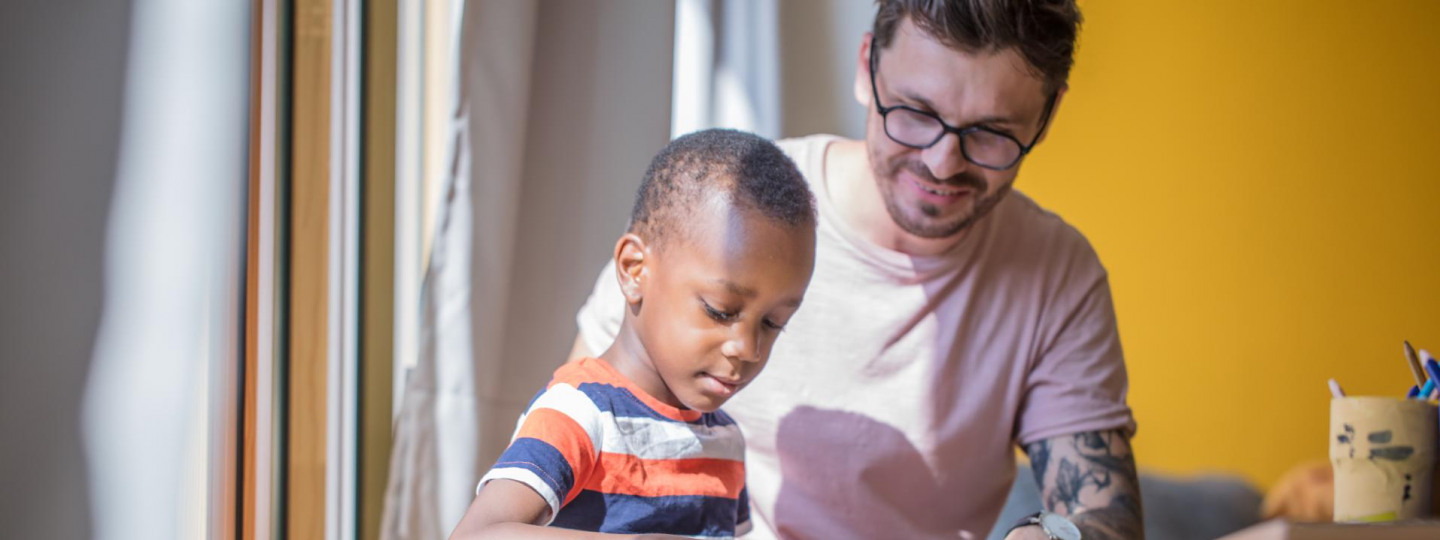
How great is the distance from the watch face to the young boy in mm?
255

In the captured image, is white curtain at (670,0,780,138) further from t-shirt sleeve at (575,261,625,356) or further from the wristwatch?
the wristwatch

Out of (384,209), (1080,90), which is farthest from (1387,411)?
(384,209)

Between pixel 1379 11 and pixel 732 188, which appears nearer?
pixel 732 188

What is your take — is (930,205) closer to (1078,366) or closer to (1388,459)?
(1078,366)

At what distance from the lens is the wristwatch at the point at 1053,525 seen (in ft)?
2.89

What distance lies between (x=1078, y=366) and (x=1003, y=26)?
331mm

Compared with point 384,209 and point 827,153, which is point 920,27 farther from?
point 384,209

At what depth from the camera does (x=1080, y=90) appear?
1.21 metres

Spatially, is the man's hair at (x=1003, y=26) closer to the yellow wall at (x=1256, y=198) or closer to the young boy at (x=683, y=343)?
the yellow wall at (x=1256, y=198)

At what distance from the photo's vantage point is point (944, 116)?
100 cm

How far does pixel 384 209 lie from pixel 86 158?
36cm

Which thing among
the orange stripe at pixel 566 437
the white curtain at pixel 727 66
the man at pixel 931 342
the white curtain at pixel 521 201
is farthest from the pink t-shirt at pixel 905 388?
the orange stripe at pixel 566 437

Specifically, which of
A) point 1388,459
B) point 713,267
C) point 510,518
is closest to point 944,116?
point 713,267

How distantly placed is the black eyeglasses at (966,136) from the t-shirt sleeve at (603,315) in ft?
0.96
